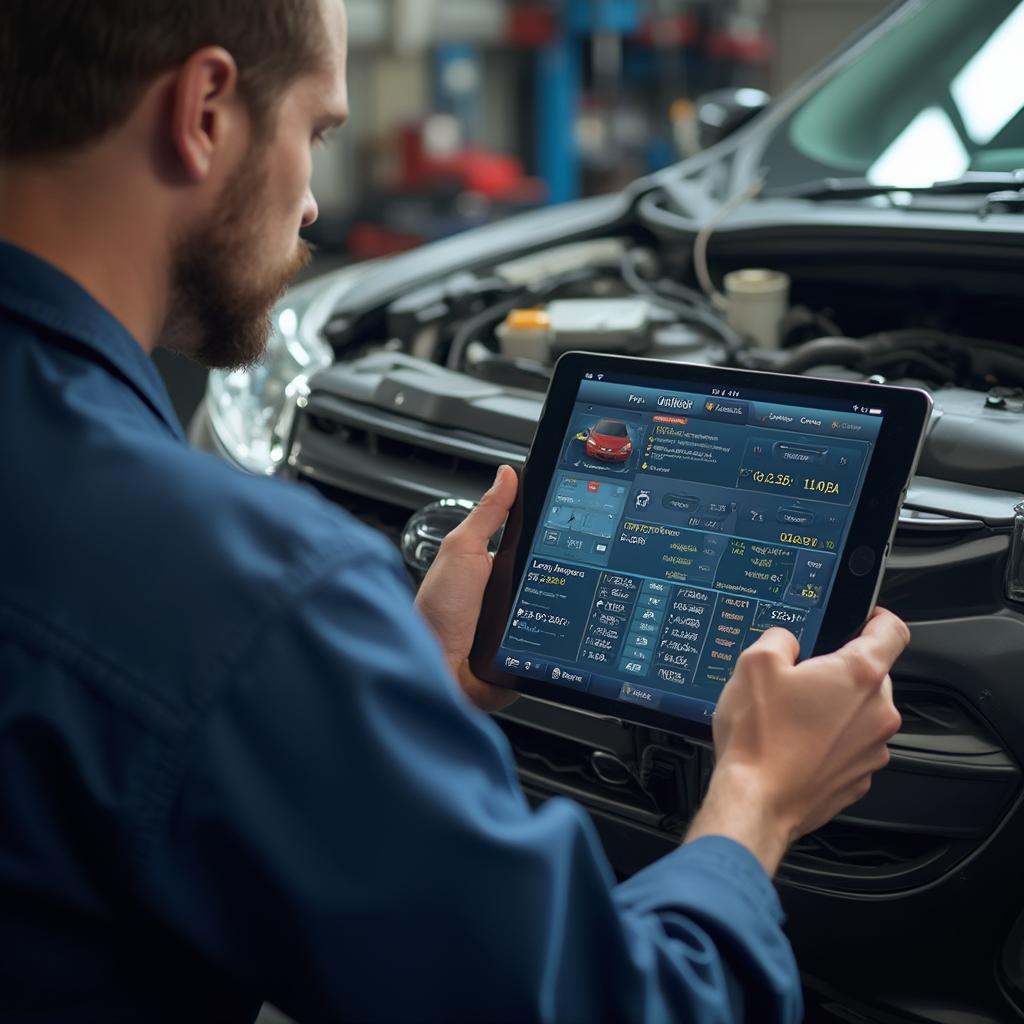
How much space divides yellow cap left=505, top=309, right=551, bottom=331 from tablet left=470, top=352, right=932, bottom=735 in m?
0.52

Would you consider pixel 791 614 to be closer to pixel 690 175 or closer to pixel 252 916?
pixel 252 916

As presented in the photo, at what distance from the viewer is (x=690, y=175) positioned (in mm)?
2076

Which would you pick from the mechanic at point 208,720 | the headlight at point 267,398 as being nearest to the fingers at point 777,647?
the mechanic at point 208,720

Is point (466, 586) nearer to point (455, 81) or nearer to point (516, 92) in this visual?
point (455, 81)

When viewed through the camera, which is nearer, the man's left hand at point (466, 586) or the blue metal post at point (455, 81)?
the man's left hand at point (466, 586)

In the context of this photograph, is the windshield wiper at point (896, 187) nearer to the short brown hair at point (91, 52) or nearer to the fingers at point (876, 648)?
the fingers at point (876, 648)

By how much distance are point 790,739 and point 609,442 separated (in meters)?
0.36

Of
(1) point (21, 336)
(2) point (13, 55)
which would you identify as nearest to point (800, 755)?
(1) point (21, 336)

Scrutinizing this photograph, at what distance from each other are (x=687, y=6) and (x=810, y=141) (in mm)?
5415

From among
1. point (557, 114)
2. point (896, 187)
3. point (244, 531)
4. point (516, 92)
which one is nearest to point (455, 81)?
point (557, 114)

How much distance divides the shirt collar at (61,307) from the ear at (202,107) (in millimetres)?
95

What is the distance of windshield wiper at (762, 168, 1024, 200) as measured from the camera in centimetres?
170

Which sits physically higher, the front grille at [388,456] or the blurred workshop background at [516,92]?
the blurred workshop background at [516,92]

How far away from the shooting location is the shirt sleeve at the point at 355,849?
1.99 ft
